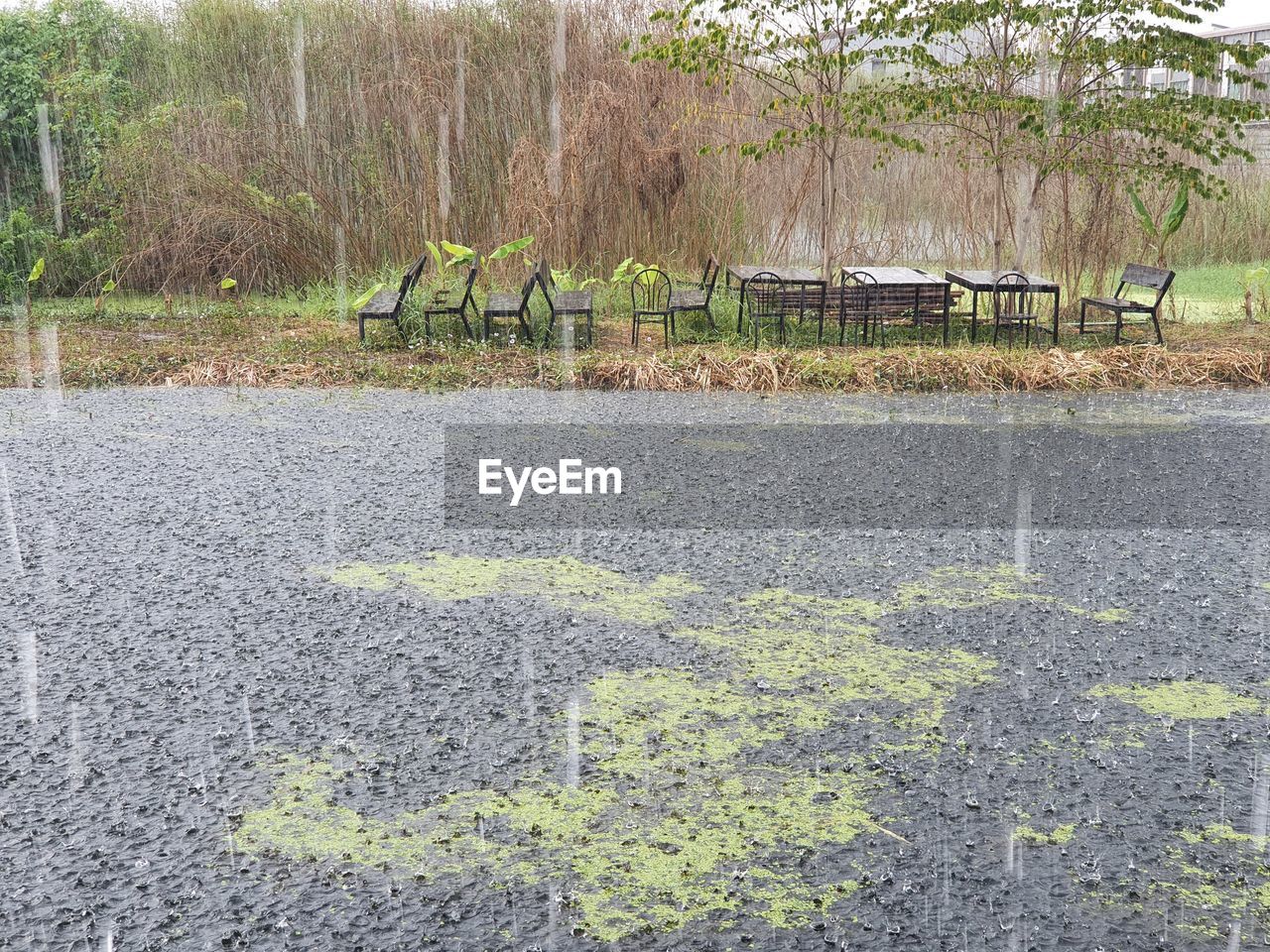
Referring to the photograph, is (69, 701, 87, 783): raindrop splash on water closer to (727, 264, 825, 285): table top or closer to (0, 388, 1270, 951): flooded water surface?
(0, 388, 1270, 951): flooded water surface

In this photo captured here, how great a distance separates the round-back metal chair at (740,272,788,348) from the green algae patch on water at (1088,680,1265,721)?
6717 mm

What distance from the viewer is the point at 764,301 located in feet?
35.5

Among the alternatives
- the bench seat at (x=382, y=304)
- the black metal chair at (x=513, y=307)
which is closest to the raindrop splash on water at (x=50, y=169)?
the bench seat at (x=382, y=304)

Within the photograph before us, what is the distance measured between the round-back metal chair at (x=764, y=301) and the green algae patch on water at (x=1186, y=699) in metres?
6.72

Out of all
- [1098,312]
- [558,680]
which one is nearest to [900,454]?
[558,680]

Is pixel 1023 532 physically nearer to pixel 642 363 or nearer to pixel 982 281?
pixel 642 363

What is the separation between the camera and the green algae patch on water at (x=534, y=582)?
4.45 metres

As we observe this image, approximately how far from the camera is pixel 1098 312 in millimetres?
12539

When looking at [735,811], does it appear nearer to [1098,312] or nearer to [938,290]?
[938,290]

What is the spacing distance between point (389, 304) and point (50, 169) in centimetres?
646

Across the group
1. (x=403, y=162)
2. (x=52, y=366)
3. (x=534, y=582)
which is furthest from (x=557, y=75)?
(x=534, y=582)

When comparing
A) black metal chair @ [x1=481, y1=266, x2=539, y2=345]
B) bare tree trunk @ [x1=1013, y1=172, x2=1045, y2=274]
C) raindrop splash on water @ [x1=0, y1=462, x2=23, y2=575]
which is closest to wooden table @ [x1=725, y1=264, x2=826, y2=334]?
black metal chair @ [x1=481, y1=266, x2=539, y2=345]
